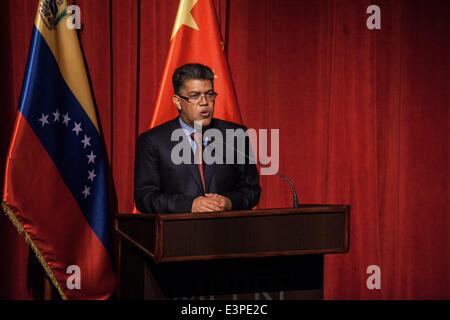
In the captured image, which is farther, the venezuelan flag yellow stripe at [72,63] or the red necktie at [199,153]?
the venezuelan flag yellow stripe at [72,63]

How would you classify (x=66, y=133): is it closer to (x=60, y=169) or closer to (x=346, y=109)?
(x=60, y=169)

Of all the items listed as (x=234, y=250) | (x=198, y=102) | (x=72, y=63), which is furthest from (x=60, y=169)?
(x=234, y=250)

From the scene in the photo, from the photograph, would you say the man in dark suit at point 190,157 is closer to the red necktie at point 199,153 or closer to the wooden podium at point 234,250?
the red necktie at point 199,153

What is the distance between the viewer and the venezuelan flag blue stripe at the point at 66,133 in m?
2.34

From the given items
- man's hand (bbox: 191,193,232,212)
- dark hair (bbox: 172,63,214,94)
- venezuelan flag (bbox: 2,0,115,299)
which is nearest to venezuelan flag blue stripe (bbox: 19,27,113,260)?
venezuelan flag (bbox: 2,0,115,299)

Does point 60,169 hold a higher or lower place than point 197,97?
lower

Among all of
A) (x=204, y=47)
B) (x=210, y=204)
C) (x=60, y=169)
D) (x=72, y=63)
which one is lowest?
(x=210, y=204)

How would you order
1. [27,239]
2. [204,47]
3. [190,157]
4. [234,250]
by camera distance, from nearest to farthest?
[234,250]
[190,157]
[27,239]
[204,47]

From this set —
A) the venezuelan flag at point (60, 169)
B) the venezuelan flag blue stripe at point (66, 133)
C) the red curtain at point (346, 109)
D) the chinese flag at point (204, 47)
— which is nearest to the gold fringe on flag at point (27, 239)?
the venezuelan flag at point (60, 169)

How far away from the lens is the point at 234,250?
150 centimetres

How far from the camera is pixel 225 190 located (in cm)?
199

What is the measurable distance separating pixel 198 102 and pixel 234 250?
0.72 metres

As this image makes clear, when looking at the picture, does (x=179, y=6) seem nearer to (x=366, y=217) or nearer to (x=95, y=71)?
(x=95, y=71)

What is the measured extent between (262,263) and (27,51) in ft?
6.07
